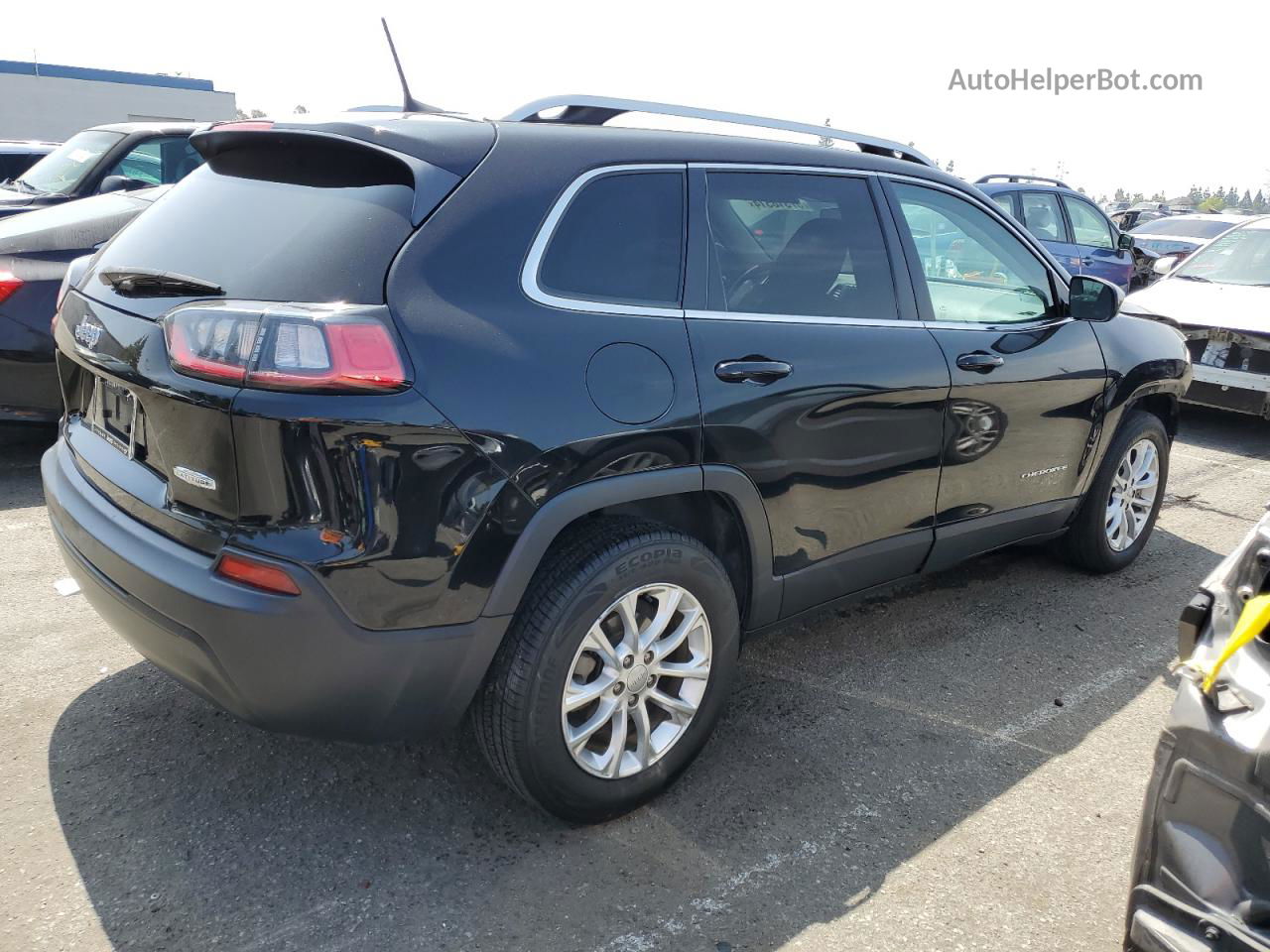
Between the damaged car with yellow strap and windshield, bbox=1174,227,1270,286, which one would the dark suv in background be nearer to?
the damaged car with yellow strap

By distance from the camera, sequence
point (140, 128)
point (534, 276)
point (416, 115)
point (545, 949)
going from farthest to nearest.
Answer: point (140, 128) < point (416, 115) < point (534, 276) < point (545, 949)

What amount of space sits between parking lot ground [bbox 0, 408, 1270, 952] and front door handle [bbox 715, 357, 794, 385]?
1.17 m

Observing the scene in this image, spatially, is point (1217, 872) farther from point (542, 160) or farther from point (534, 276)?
point (542, 160)

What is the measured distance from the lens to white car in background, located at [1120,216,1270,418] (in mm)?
7188

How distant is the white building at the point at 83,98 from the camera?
40844mm

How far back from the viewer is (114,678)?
340 cm

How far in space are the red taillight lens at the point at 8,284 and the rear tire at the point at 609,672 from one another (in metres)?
3.78

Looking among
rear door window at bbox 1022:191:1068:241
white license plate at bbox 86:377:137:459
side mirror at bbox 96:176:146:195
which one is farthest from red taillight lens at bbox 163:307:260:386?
rear door window at bbox 1022:191:1068:241

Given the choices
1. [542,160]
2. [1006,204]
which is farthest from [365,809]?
[1006,204]

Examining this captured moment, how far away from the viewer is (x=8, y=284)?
16.2 feet

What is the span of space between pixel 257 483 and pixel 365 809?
1097mm

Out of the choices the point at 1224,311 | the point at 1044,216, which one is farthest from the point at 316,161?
the point at 1044,216

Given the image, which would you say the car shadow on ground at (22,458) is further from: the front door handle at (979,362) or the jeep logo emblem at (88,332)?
the front door handle at (979,362)

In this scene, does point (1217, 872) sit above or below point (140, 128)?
below
